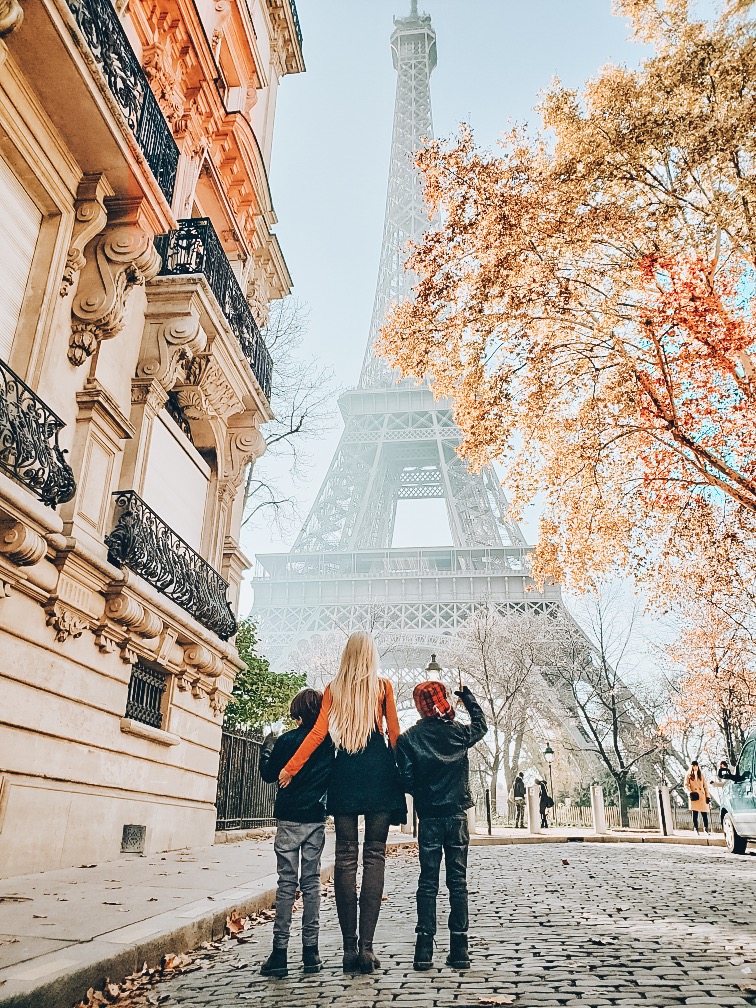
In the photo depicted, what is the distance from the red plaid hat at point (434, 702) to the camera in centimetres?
503

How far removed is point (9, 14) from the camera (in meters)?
5.62

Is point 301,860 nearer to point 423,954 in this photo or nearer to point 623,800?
point 423,954

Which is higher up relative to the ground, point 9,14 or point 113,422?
point 9,14

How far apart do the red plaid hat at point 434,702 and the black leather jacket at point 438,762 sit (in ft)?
0.14

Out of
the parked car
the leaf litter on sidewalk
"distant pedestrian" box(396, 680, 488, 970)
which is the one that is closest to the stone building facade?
the leaf litter on sidewalk

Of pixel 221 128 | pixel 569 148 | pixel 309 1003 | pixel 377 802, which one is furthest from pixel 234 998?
pixel 221 128

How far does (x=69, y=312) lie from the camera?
27.6ft

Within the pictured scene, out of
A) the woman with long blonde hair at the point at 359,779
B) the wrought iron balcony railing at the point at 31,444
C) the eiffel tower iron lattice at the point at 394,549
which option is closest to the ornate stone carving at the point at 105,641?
the wrought iron balcony railing at the point at 31,444

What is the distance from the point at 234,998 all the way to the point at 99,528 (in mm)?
5825

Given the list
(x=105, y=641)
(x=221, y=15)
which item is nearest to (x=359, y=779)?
(x=105, y=641)

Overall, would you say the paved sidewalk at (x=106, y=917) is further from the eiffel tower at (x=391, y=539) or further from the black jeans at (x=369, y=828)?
the eiffel tower at (x=391, y=539)

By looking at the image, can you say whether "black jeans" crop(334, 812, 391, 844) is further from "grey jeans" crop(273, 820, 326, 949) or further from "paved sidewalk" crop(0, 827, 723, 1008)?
"paved sidewalk" crop(0, 827, 723, 1008)

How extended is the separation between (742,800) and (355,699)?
1099cm

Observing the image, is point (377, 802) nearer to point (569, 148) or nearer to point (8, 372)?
point (8, 372)
